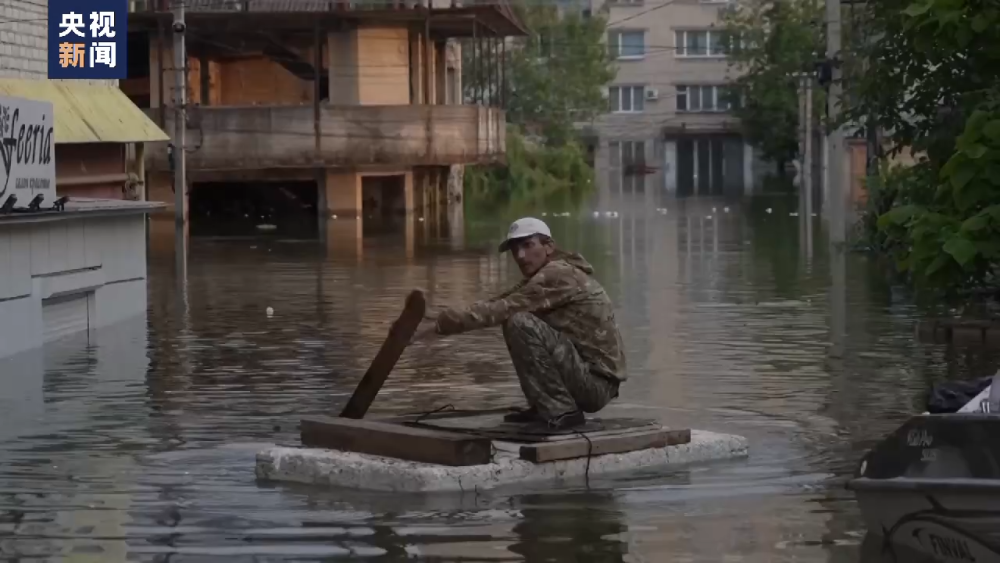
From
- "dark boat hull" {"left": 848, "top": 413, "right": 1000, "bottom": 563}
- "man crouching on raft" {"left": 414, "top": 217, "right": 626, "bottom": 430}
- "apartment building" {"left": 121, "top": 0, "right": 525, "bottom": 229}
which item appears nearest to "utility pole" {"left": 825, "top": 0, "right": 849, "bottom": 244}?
"apartment building" {"left": 121, "top": 0, "right": 525, "bottom": 229}

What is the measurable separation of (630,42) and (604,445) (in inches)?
3990

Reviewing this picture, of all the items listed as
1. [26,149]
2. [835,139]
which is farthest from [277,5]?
[26,149]

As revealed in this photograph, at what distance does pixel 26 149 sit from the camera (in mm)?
19016

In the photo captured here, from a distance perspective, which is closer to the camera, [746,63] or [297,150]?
[297,150]

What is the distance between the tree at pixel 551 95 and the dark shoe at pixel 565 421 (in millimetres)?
66048

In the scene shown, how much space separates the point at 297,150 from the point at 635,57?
62.2 metres

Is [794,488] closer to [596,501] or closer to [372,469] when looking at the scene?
[596,501]

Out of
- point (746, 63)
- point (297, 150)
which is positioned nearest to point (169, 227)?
point (297, 150)

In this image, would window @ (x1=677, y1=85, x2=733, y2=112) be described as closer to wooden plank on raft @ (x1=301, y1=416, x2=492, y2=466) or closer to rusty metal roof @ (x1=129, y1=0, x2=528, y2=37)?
rusty metal roof @ (x1=129, y1=0, x2=528, y2=37)

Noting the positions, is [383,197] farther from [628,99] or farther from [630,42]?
[628,99]

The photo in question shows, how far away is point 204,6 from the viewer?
5172 centimetres

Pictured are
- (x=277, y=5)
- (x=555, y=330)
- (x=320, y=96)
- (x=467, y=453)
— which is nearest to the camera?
(x=467, y=453)

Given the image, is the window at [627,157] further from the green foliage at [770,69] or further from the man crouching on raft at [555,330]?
the man crouching on raft at [555,330]

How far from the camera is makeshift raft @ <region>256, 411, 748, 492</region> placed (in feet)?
35.3
